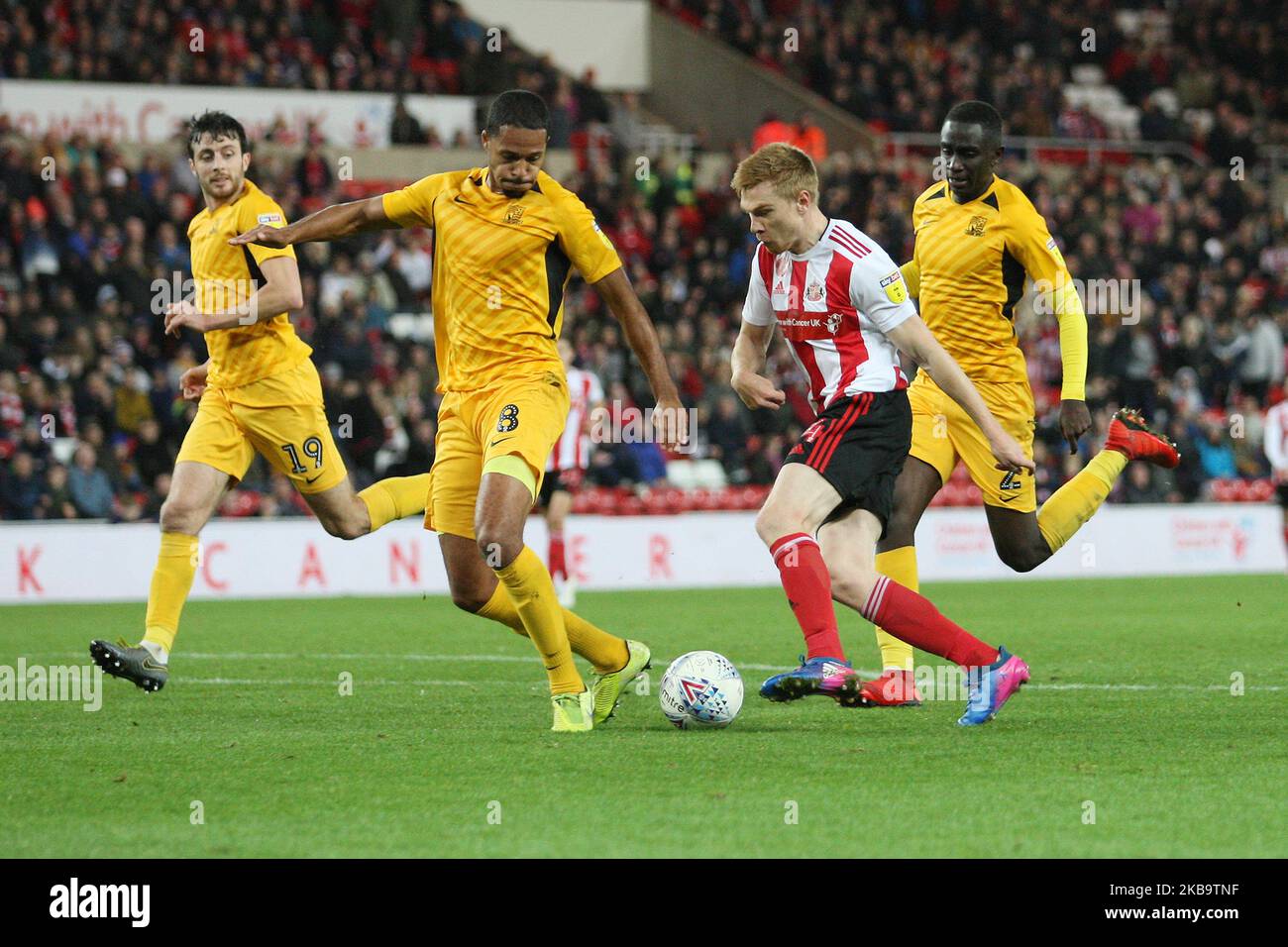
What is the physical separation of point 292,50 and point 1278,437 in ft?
42.8

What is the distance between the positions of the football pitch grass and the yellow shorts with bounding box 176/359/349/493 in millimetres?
1097

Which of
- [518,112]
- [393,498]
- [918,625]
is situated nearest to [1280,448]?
[393,498]

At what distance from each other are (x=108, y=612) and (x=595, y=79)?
1607 centimetres

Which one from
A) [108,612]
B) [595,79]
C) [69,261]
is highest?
[595,79]

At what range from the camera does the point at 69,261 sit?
1902 cm

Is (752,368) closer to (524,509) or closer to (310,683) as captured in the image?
(524,509)

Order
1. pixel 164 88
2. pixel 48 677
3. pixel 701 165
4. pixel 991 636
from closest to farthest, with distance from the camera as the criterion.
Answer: pixel 48 677 < pixel 991 636 < pixel 164 88 < pixel 701 165

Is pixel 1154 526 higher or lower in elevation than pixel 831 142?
lower

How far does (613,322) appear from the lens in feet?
71.7

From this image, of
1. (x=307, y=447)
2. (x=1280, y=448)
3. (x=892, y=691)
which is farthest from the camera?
(x=1280, y=448)

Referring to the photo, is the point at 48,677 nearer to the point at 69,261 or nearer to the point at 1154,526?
the point at 69,261

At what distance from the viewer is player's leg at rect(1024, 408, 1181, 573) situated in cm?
876

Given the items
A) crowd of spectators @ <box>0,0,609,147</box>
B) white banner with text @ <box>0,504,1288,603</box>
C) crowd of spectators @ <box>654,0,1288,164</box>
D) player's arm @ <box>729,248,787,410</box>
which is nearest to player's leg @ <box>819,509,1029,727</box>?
player's arm @ <box>729,248,787,410</box>

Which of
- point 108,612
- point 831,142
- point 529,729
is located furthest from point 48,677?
point 831,142
